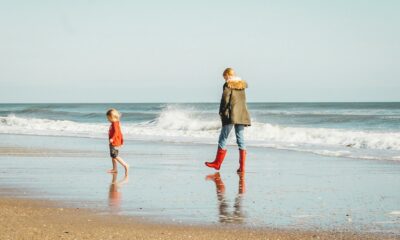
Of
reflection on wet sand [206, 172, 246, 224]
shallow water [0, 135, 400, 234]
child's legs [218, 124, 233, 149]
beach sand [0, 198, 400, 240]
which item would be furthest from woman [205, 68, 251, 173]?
beach sand [0, 198, 400, 240]

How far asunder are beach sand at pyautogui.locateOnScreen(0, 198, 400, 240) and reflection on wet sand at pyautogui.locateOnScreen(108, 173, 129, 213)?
0.56 metres

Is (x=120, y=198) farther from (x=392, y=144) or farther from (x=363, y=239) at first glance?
(x=392, y=144)

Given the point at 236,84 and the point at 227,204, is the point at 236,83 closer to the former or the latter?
the point at 236,84

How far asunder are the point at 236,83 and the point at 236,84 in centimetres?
2

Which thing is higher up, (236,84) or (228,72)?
(228,72)

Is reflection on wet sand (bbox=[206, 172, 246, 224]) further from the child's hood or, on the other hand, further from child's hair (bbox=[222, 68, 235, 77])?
child's hair (bbox=[222, 68, 235, 77])

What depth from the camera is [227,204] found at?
7.21 m

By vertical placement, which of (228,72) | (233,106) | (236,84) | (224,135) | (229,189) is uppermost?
(228,72)

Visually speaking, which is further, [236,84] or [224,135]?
[224,135]

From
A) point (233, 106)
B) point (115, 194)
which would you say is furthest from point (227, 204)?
point (233, 106)

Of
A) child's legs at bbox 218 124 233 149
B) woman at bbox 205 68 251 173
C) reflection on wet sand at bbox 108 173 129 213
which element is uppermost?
woman at bbox 205 68 251 173

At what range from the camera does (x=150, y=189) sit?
27.7ft

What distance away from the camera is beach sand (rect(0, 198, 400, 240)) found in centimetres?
538

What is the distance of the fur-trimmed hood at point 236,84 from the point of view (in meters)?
11.2
